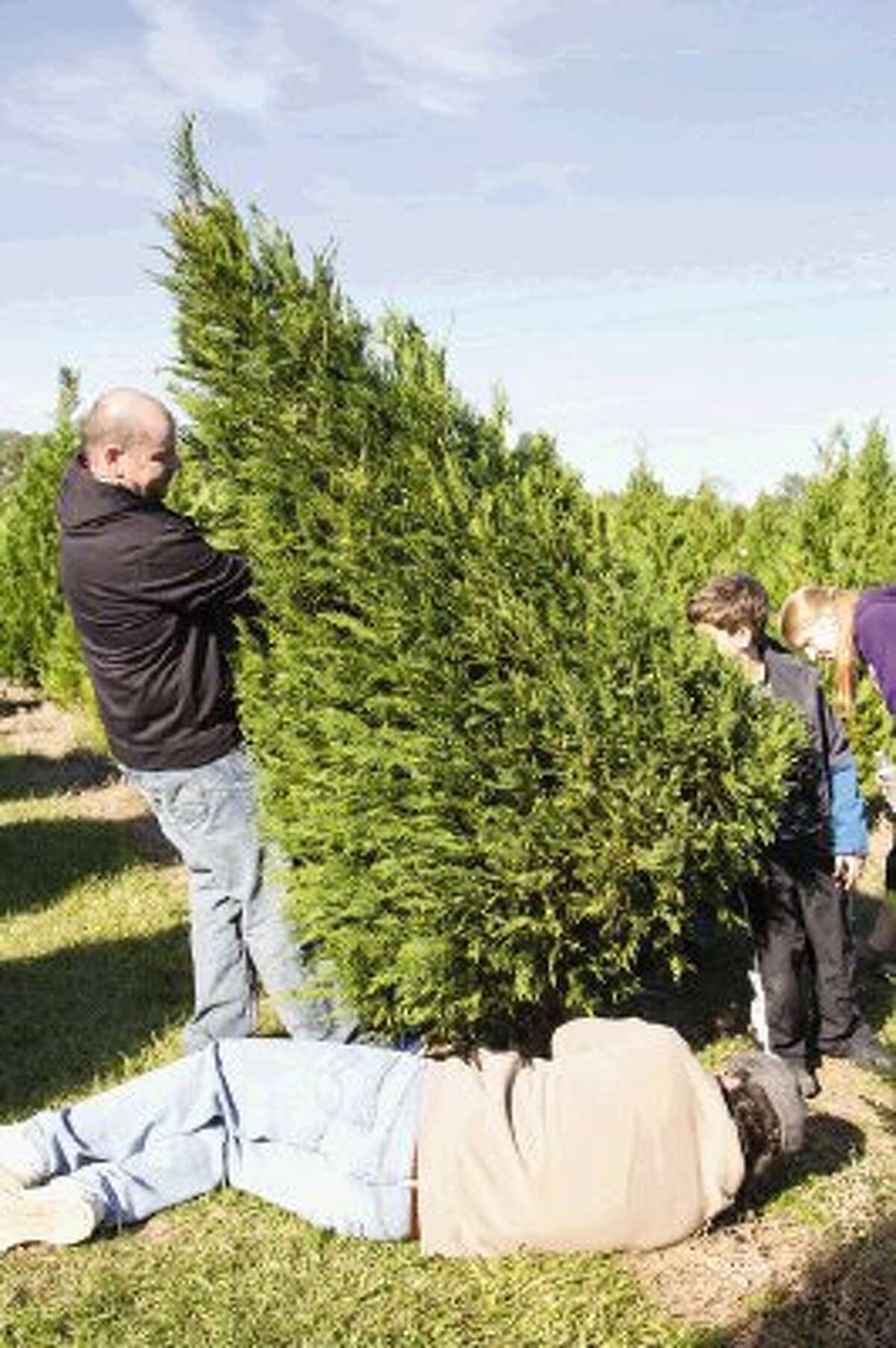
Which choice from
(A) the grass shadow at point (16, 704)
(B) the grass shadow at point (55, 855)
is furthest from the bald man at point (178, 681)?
(A) the grass shadow at point (16, 704)

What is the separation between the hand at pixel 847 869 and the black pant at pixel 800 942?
0.11 feet

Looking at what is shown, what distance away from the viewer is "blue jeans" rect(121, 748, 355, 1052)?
4961 mm

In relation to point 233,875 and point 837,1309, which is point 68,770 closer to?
point 233,875

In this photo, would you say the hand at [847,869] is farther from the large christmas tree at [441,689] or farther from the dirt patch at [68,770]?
the dirt patch at [68,770]

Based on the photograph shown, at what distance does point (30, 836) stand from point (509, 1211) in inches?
289

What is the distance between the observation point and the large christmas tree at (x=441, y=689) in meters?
4.40

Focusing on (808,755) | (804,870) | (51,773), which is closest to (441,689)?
(808,755)

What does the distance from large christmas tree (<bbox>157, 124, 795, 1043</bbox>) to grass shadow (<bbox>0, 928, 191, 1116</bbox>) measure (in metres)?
1.57

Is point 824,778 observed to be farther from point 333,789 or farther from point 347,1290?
point 347,1290

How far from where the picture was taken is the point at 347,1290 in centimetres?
390

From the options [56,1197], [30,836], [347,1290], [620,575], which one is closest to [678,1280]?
[347,1290]

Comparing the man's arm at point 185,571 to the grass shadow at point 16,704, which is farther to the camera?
the grass shadow at point 16,704

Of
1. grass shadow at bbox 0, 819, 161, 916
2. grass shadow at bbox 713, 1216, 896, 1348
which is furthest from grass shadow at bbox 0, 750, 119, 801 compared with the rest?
grass shadow at bbox 713, 1216, 896, 1348

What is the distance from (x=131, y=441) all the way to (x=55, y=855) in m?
5.82
